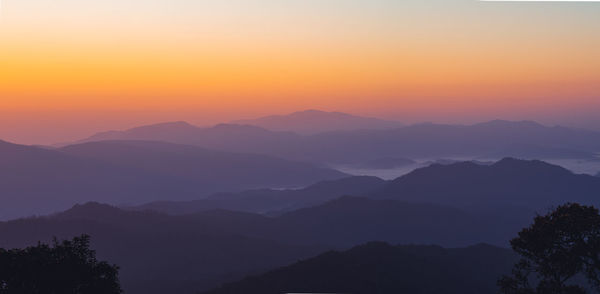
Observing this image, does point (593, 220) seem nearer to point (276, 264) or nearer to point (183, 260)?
point (276, 264)

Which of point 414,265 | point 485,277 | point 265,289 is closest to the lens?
point 265,289

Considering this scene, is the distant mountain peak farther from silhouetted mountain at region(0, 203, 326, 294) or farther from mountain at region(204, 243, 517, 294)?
mountain at region(204, 243, 517, 294)

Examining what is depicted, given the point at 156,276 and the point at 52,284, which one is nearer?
the point at 52,284

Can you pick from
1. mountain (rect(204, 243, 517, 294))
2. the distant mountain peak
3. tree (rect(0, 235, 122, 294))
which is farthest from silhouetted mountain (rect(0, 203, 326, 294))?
tree (rect(0, 235, 122, 294))

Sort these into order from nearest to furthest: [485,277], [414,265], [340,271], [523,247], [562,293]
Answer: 1. [562,293]
2. [523,247]
3. [340,271]
4. [414,265]
5. [485,277]

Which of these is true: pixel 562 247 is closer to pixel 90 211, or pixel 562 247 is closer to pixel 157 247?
pixel 157 247

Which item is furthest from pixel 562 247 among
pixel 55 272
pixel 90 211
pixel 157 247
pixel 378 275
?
pixel 90 211

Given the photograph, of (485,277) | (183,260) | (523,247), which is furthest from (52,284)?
(183,260)

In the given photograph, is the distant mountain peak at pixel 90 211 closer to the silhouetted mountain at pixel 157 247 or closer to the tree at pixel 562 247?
the silhouetted mountain at pixel 157 247
